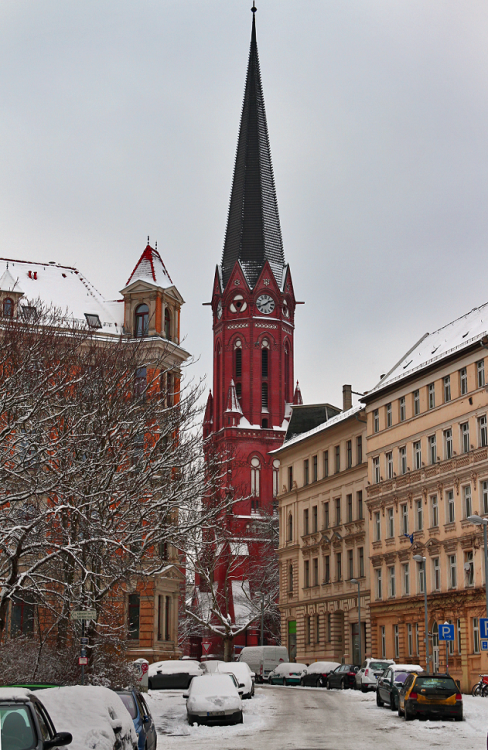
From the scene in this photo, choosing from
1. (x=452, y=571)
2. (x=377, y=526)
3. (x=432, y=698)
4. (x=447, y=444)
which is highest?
(x=447, y=444)

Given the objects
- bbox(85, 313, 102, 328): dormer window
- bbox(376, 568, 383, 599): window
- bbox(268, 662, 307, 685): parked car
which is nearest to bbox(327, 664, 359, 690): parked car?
bbox(268, 662, 307, 685): parked car

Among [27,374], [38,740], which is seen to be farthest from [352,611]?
[38,740]

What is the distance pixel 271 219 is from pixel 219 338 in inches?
630

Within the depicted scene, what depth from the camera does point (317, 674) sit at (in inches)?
2266

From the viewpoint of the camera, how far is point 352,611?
65.9 metres

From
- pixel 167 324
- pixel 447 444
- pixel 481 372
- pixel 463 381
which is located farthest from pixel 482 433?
pixel 167 324

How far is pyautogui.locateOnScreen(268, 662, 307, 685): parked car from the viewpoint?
201 feet

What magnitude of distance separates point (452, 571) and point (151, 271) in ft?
77.2

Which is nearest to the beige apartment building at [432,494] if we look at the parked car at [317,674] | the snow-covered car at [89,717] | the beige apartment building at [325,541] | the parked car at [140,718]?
the beige apartment building at [325,541]

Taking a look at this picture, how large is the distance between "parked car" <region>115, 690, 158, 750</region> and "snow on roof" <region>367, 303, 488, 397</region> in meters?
34.9

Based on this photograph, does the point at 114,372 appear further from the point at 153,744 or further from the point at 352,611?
the point at 352,611

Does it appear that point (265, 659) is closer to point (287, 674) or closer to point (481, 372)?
point (287, 674)

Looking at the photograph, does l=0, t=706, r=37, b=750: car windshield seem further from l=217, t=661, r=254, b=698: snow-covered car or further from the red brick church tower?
the red brick church tower

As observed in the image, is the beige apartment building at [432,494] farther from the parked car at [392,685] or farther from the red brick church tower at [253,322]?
the red brick church tower at [253,322]
